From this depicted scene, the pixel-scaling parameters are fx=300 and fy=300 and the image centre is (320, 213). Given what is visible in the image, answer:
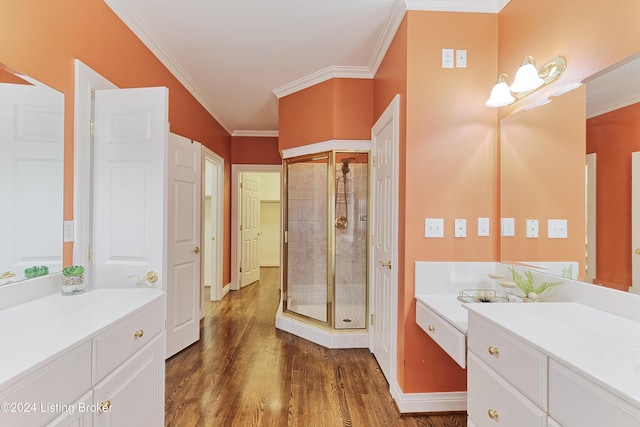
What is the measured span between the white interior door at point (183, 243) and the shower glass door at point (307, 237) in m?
0.96

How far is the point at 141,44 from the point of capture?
2.31m

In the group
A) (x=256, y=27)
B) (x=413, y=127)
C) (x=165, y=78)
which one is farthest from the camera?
(x=165, y=78)

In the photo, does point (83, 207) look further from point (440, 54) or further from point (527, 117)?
point (527, 117)

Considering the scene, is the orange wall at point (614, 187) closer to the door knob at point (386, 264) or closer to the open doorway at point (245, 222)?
the door knob at point (386, 264)

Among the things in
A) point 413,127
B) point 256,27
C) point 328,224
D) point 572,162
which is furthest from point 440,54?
point 328,224

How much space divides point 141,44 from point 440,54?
7.24 feet

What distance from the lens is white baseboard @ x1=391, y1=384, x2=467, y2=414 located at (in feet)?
6.33

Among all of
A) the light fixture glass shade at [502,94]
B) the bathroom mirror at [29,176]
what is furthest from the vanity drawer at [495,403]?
the bathroom mirror at [29,176]

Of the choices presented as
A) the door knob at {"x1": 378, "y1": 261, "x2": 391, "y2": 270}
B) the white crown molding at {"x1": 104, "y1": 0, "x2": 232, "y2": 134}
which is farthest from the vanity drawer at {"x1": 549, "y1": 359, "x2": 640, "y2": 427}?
the white crown molding at {"x1": 104, "y1": 0, "x2": 232, "y2": 134}

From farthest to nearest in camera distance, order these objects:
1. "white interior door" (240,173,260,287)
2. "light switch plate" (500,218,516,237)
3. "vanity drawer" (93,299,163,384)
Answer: "white interior door" (240,173,260,287)
"light switch plate" (500,218,516,237)
"vanity drawer" (93,299,163,384)

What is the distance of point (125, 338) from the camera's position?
123 centimetres

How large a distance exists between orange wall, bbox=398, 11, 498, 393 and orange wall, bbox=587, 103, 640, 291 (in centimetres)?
65

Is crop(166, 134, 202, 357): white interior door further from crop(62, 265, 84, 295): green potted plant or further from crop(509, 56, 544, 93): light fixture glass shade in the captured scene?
crop(509, 56, 544, 93): light fixture glass shade

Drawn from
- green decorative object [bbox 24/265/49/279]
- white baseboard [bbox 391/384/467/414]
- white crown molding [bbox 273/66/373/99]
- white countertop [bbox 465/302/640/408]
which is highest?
white crown molding [bbox 273/66/373/99]
